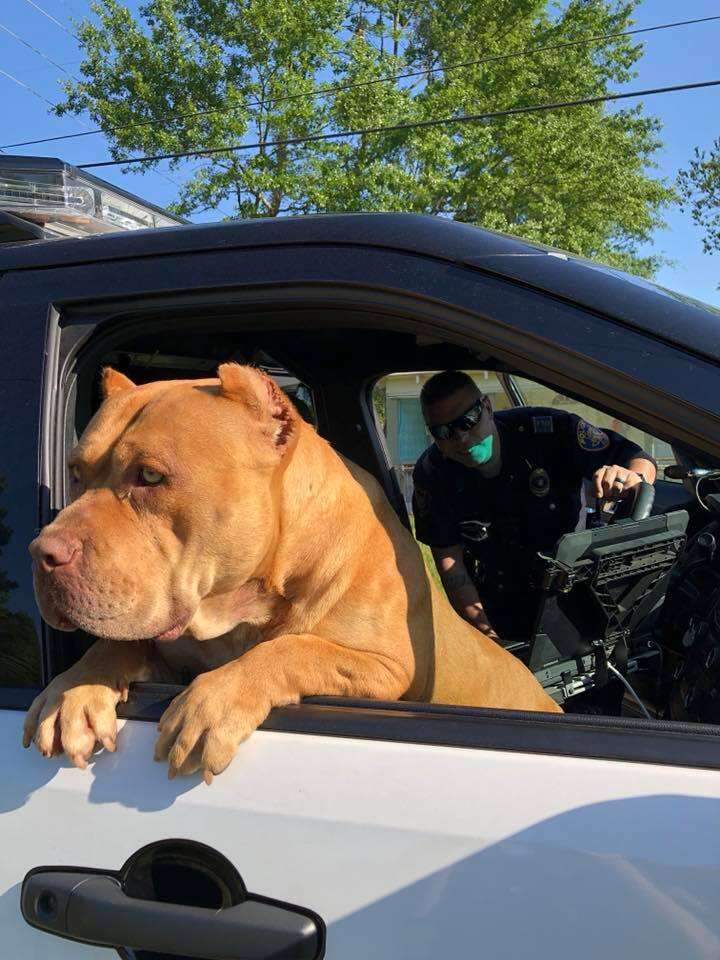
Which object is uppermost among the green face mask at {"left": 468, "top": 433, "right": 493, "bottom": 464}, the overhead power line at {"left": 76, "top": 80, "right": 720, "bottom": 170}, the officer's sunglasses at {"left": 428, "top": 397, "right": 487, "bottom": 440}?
the overhead power line at {"left": 76, "top": 80, "right": 720, "bottom": 170}

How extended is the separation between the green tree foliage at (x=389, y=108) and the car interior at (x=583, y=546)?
1304 cm

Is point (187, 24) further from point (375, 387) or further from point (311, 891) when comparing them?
point (311, 891)

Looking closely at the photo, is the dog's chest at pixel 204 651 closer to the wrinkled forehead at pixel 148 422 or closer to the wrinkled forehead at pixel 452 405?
the wrinkled forehead at pixel 148 422

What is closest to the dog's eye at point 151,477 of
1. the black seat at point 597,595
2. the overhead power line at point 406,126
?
the black seat at point 597,595

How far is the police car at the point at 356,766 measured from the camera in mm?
1133

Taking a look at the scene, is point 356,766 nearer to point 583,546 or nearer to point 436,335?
point 436,335

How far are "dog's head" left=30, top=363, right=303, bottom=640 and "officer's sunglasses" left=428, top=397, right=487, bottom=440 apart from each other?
1358 mm

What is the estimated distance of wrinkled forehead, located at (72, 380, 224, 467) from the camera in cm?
159

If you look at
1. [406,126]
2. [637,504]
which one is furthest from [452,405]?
[406,126]

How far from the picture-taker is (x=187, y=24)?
16719 millimetres

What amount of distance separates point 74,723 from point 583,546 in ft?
3.93

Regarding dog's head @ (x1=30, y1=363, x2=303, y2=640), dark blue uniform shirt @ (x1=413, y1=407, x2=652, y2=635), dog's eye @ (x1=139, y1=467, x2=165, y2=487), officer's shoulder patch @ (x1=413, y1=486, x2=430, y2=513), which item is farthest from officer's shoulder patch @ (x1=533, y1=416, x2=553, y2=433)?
dog's eye @ (x1=139, y1=467, x2=165, y2=487)

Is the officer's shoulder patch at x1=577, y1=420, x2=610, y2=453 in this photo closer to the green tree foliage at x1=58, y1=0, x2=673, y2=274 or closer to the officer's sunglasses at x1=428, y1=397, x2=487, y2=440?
the officer's sunglasses at x1=428, y1=397, x2=487, y2=440

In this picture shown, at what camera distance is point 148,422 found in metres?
1.64
